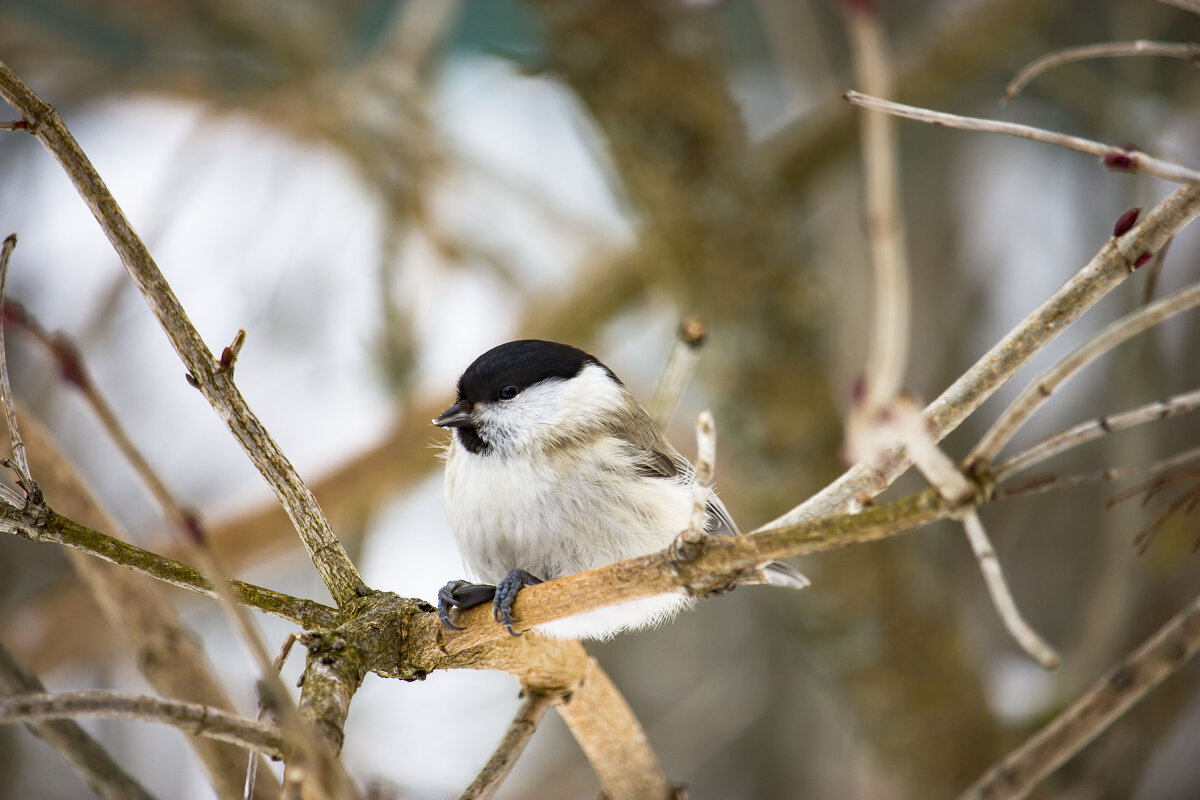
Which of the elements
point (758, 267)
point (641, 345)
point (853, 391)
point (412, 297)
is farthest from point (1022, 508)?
point (853, 391)

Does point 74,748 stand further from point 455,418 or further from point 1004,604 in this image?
point 1004,604

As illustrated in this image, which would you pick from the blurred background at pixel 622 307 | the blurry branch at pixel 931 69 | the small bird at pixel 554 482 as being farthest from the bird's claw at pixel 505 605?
the blurry branch at pixel 931 69

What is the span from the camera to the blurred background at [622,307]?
81.9 inches

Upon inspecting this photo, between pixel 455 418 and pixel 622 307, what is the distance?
1.28 meters

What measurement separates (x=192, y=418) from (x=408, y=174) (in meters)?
0.99

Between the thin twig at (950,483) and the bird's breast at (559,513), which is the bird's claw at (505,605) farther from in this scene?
the thin twig at (950,483)

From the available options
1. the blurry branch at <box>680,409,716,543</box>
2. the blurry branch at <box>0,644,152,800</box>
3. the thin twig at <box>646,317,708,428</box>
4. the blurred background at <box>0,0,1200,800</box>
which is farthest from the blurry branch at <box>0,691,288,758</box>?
the blurred background at <box>0,0,1200,800</box>

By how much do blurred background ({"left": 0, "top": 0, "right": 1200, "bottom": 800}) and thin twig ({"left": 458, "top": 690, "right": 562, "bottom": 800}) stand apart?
0.99 metres

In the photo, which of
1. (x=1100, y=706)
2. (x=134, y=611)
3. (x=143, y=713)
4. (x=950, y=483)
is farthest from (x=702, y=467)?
(x=134, y=611)

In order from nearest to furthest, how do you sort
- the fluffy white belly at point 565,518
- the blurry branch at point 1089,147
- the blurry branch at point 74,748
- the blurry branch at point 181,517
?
1. the blurry branch at point 181,517
2. the blurry branch at point 1089,147
3. the blurry branch at point 74,748
4. the fluffy white belly at point 565,518

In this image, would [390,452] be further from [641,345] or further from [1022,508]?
[1022,508]

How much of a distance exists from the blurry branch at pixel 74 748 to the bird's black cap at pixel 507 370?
68 cm

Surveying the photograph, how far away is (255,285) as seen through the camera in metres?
2.46

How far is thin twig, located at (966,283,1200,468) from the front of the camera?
2.09ft
